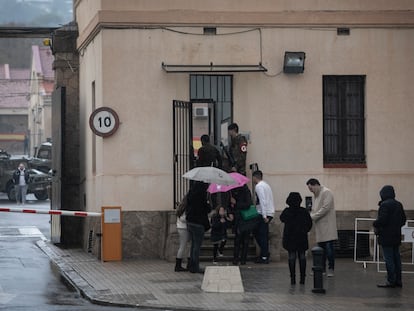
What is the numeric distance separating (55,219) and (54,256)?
3.34 meters

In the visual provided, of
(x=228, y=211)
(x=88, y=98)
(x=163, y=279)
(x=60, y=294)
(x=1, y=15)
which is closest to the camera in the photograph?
(x=60, y=294)

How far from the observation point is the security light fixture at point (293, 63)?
21266mm

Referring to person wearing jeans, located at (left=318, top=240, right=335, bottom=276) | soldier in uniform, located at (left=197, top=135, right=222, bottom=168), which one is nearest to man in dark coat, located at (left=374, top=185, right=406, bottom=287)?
person wearing jeans, located at (left=318, top=240, right=335, bottom=276)

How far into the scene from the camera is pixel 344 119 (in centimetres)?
2180

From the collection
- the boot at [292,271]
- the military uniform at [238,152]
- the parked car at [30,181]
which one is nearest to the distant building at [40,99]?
the parked car at [30,181]

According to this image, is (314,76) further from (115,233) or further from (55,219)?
(55,219)

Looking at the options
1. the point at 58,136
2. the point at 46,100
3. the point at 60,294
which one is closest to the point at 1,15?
the point at 46,100

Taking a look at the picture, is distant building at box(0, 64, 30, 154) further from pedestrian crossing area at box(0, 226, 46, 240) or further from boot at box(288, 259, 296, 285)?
boot at box(288, 259, 296, 285)

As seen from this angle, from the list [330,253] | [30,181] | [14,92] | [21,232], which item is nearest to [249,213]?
[330,253]

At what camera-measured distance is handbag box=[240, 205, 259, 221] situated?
19.5 metres

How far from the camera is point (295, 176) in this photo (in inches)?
844

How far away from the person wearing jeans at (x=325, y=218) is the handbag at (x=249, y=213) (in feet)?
5.35

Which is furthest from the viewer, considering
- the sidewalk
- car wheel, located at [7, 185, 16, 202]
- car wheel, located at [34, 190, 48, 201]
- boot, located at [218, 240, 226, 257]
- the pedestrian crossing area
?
car wheel, located at [34, 190, 48, 201]

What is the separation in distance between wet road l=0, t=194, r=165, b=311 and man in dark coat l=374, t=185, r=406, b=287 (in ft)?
15.5
